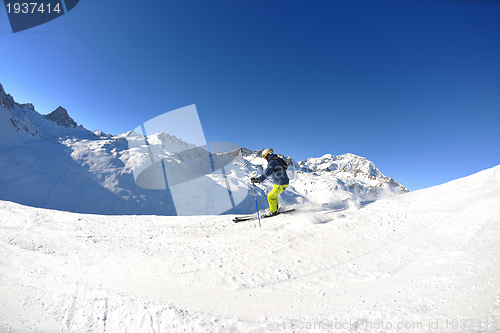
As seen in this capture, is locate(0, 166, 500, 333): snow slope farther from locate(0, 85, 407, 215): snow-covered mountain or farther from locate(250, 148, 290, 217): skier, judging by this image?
locate(0, 85, 407, 215): snow-covered mountain

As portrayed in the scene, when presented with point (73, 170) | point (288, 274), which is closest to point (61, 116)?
point (73, 170)

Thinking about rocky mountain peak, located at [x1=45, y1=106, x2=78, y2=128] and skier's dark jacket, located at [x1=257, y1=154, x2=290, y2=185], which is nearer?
skier's dark jacket, located at [x1=257, y1=154, x2=290, y2=185]

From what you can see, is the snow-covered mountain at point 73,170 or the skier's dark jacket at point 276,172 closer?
the skier's dark jacket at point 276,172

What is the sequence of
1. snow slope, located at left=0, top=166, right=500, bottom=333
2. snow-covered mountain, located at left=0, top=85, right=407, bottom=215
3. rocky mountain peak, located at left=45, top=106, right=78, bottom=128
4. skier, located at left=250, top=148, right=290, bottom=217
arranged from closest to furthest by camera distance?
snow slope, located at left=0, top=166, right=500, bottom=333 → skier, located at left=250, top=148, right=290, bottom=217 → snow-covered mountain, located at left=0, top=85, right=407, bottom=215 → rocky mountain peak, located at left=45, top=106, right=78, bottom=128

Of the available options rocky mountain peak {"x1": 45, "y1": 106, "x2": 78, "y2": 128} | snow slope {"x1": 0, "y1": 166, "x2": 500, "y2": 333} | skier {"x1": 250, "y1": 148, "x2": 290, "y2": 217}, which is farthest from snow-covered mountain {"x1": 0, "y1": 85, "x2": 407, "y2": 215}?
rocky mountain peak {"x1": 45, "y1": 106, "x2": 78, "y2": 128}

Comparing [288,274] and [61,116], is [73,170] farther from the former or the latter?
[61,116]

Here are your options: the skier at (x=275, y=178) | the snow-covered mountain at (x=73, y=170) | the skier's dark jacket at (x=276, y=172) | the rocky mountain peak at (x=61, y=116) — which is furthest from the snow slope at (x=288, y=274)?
the rocky mountain peak at (x=61, y=116)

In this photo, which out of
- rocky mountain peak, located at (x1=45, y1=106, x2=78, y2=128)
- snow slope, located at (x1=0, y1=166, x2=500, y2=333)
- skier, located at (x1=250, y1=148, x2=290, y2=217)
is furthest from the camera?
rocky mountain peak, located at (x1=45, y1=106, x2=78, y2=128)

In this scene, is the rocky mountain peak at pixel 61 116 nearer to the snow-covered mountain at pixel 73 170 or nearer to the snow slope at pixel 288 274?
the snow-covered mountain at pixel 73 170

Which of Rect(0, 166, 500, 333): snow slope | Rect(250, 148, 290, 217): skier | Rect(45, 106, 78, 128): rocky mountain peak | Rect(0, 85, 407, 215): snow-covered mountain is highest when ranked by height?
Rect(45, 106, 78, 128): rocky mountain peak

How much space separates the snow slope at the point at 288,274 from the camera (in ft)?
6.42

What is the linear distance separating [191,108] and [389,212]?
1416 cm

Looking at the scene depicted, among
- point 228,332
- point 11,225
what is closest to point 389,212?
point 228,332

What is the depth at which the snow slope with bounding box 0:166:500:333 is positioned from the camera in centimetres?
196
